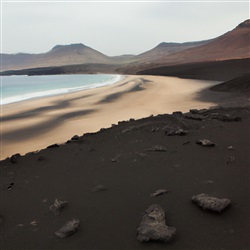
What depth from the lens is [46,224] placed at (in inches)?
194

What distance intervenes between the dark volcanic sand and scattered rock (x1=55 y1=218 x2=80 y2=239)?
82 mm

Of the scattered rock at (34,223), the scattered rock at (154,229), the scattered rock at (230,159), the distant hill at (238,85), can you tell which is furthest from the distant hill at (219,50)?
the scattered rock at (154,229)

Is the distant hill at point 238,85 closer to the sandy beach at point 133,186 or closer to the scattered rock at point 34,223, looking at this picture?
the sandy beach at point 133,186

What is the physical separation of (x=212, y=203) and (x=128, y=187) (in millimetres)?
1812

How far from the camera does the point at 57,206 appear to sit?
17.5 ft

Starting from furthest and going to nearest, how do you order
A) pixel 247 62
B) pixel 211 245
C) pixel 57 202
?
1. pixel 247 62
2. pixel 57 202
3. pixel 211 245

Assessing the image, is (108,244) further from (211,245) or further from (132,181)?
(132,181)

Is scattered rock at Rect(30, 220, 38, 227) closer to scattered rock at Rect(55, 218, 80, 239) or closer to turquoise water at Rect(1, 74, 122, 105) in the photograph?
scattered rock at Rect(55, 218, 80, 239)

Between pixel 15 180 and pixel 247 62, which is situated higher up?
pixel 247 62

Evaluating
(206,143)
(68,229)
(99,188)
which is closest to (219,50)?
(206,143)

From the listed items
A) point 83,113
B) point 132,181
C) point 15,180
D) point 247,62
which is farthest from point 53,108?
point 247,62

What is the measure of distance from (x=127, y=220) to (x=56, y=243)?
1.09 meters

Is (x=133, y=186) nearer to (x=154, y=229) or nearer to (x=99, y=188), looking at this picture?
(x=99, y=188)

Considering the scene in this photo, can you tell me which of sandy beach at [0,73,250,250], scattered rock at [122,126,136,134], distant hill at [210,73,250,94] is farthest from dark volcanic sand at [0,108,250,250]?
distant hill at [210,73,250,94]
